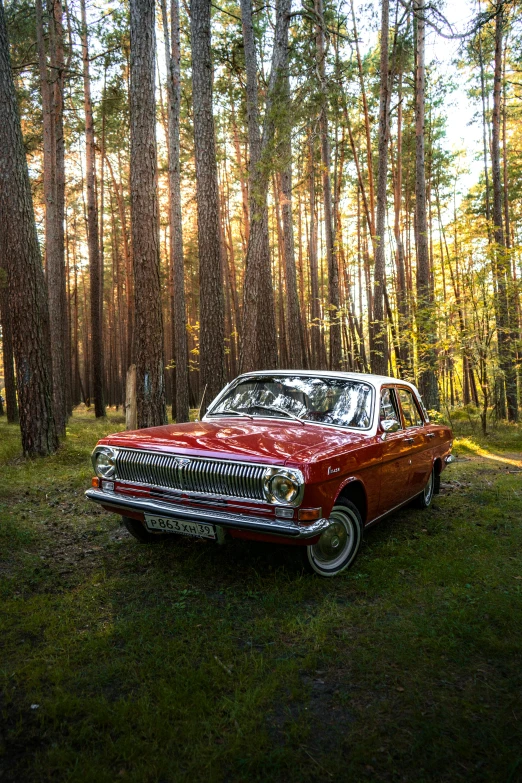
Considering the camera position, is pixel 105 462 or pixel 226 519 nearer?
pixel 226 519

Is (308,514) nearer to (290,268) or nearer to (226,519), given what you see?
(226,519)

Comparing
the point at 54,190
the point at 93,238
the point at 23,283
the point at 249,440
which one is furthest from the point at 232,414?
the point at 93,238

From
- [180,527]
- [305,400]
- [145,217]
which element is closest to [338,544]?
[180,527]

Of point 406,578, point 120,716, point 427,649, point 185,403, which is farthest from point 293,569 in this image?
point 185,403

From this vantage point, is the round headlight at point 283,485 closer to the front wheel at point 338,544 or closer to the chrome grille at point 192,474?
the chrome grille at point 192,474

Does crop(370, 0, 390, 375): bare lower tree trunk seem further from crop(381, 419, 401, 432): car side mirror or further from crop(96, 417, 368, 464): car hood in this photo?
crop(96, 417, 368, 464): car hood

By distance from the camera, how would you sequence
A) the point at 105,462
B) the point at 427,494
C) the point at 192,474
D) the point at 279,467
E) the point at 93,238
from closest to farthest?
the point at 279,467, the point at 192,474, the point at 105,462, the point at 427,494, the point at 93,238

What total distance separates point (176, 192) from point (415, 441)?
459 inches

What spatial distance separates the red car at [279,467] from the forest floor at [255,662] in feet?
1.49

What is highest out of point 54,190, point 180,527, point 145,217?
point 54,190

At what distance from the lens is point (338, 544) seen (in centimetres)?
441

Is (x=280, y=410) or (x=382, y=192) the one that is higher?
(x=382, y=192)

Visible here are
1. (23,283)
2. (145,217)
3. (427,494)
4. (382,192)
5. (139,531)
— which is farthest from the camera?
(382,192)

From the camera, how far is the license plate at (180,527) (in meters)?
3.93
